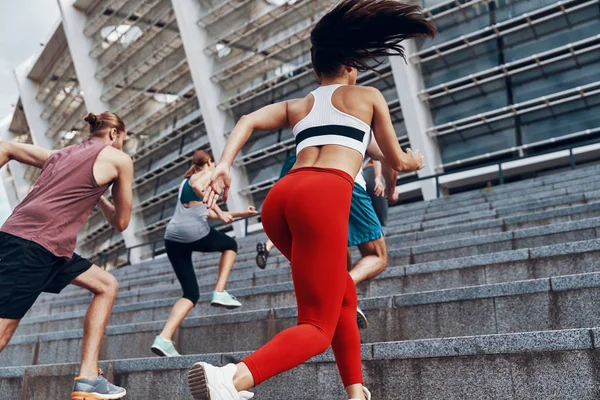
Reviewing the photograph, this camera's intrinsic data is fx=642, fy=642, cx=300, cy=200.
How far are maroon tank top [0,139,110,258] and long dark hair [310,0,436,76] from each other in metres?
1.73

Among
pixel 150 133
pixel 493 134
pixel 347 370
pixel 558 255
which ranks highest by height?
pixel 150 133

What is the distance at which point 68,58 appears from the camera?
4359 cm

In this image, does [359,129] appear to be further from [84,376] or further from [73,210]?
[84,376]

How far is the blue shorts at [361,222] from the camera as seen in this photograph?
4367mm

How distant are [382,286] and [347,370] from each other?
2.70 metres

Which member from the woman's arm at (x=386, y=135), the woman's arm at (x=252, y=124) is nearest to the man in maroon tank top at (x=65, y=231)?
the woman's arm at (x=252, y=124)

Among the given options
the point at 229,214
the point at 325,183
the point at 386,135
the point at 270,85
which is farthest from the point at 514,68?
the point at 325,183

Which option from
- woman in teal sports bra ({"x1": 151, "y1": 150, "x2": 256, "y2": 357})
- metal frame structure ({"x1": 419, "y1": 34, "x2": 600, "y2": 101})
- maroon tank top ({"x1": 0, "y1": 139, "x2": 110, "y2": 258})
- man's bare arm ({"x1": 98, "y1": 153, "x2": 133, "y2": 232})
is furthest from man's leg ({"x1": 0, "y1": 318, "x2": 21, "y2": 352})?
metal frame structure ({"x1": 419, "y1": 34, "x2": 600, "y2": 101})

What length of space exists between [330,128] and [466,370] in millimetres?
1287

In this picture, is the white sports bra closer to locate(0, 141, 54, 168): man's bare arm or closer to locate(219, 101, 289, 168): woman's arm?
locate(219, 101, 289, 168): woman's arm

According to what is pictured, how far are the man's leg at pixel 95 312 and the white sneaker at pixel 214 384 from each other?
67.9 inches

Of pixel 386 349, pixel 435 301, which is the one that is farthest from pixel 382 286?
pixel 386 349

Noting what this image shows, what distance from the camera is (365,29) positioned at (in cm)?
280

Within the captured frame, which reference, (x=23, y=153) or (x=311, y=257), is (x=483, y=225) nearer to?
(x=23, y=153)
